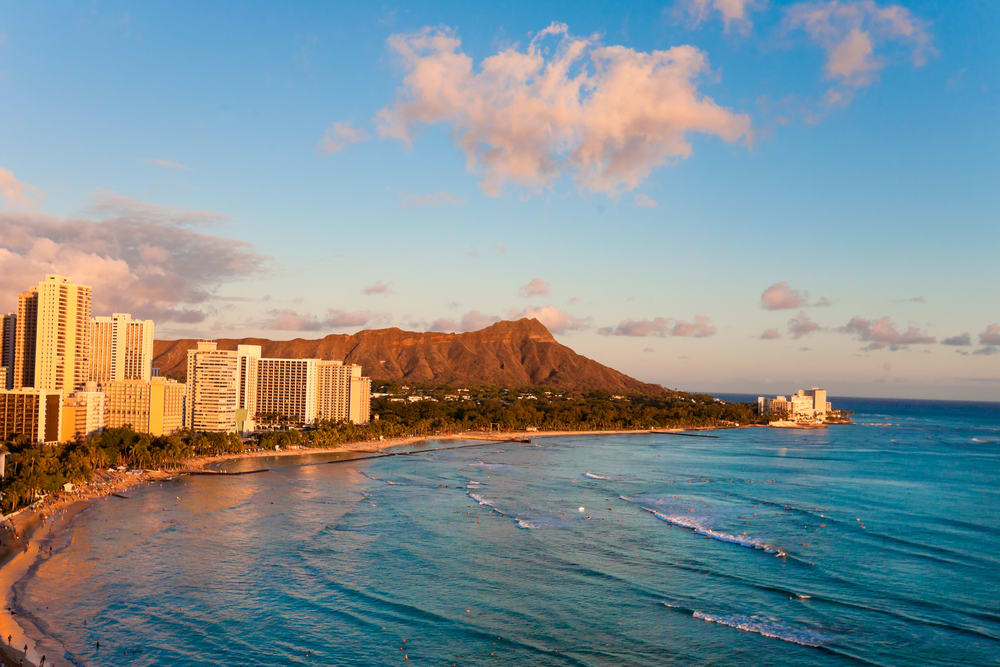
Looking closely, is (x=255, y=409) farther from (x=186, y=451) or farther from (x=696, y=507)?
(x=696, y=507)

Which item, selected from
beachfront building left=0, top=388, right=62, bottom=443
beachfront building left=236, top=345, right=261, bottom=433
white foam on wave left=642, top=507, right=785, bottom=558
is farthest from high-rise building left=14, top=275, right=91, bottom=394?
white foam on wave left=642, top=507, right=785, bottom=558

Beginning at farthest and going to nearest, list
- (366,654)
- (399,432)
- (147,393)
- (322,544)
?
(399,432) < (147,393) < (322,544) < (366,654)

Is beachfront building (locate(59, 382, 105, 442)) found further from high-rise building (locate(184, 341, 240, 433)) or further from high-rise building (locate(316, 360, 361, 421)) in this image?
high-rise building (locate(316, 360, 361, 421))

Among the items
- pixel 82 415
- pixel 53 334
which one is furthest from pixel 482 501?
pixel 53 334

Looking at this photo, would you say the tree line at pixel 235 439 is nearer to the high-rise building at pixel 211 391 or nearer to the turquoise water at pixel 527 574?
the high-rise building at pixel 211 391

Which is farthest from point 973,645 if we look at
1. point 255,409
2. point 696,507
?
point 255,409

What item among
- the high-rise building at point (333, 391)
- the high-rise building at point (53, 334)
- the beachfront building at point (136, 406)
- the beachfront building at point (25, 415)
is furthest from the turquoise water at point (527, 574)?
the high-rise building at point (333, 391)

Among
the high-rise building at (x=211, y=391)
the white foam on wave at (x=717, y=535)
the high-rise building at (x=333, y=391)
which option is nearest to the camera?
the white foam on wave at (x=717, y=535)
